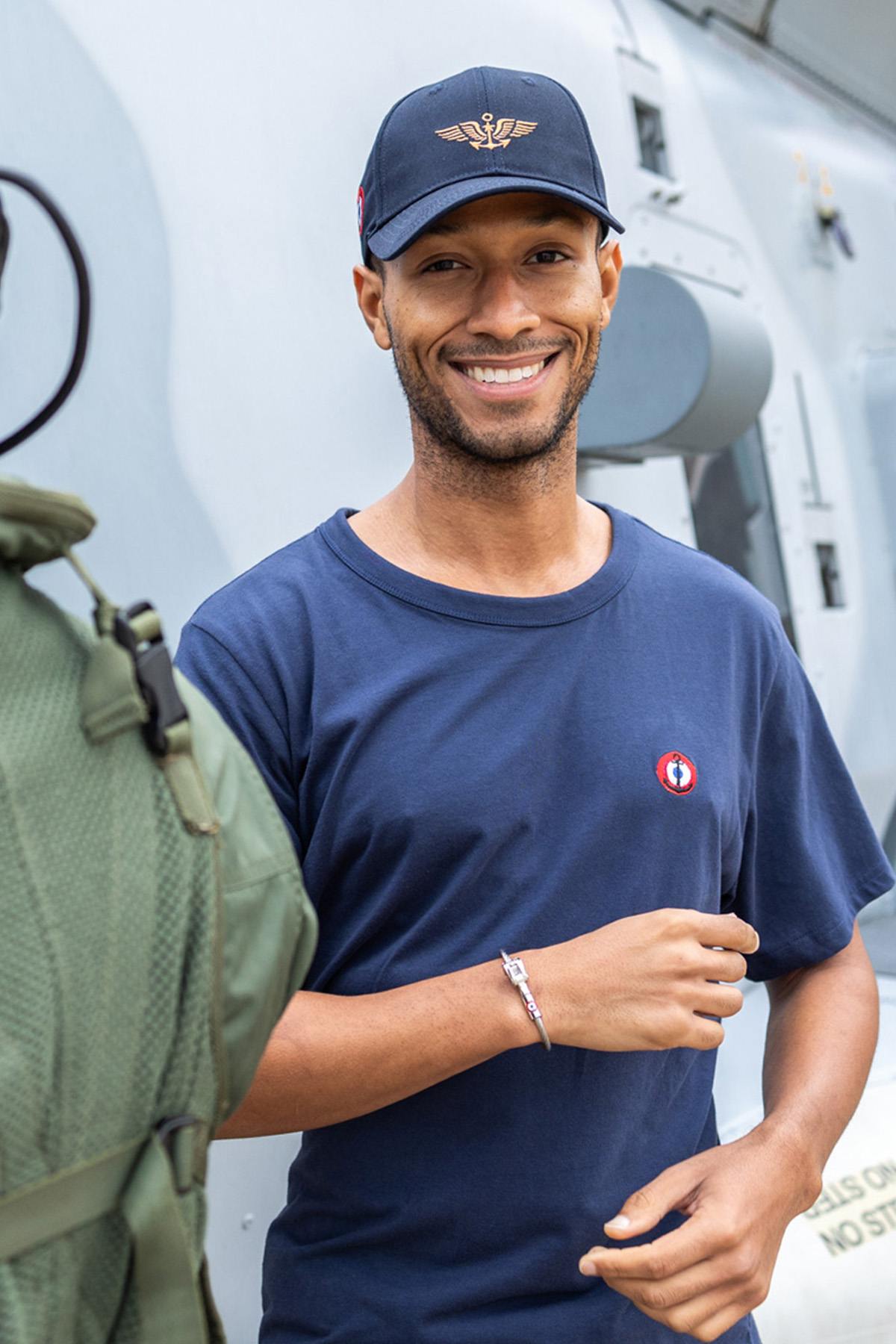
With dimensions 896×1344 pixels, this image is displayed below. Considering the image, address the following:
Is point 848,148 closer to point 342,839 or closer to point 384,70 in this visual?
point 384,70

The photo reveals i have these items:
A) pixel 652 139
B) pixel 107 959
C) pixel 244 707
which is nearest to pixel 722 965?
pixel 244 707

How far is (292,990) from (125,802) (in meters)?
0.13

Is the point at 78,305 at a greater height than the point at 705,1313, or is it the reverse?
the point at 78,305

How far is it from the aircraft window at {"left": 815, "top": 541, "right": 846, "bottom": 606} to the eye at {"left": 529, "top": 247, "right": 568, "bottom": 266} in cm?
149

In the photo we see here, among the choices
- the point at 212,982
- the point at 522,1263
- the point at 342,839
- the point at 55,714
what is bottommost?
the point at 522,1263

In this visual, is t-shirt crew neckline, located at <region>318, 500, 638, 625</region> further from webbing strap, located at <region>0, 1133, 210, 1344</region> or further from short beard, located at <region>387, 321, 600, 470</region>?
webbing strap, located at <region>0, 1133, 210, 1344</region>

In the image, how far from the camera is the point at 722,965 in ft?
2.88

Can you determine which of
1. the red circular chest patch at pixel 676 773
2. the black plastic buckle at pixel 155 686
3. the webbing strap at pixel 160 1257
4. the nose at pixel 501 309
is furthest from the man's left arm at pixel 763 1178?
the nose at pixel 501 309

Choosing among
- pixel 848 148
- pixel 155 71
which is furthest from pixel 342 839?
pixel 848 148

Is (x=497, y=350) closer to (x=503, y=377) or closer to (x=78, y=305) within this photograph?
(x=503, y=377)

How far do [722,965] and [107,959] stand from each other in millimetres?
457

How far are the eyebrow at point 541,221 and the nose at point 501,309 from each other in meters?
0.04

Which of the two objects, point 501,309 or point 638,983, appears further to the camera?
point 501,309

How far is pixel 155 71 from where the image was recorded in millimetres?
1323
